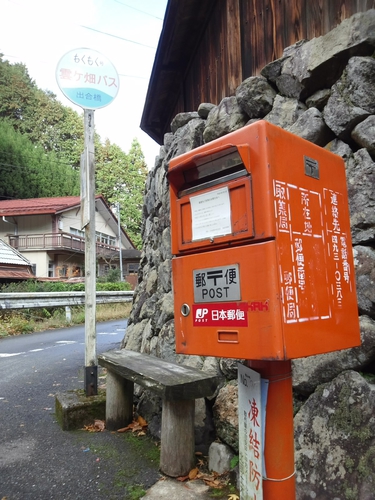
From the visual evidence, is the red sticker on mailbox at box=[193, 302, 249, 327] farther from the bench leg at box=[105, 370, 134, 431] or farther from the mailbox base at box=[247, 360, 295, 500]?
the bench leg at box=[105, 370, 134, 431]

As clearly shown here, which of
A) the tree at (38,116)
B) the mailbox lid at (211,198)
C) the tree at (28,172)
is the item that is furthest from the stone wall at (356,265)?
the tree at (38,116)

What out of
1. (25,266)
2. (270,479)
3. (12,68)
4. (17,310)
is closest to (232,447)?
(270,479)

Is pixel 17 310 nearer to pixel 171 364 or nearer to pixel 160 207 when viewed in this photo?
pixel 160 207

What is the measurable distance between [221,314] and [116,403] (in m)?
2.86

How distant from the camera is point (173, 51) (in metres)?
6.29

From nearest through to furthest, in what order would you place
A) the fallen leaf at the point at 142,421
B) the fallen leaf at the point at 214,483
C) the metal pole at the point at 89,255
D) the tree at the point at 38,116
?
the fallen leaf at the point at 214,483, the fallen leaf at the point at 142,421, the metal pole at the point at 89,255, the tree at the point at 38,116

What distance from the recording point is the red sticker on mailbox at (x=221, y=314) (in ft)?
5.54

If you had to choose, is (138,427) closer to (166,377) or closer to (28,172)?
(166,377)

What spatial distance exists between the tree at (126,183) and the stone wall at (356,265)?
3997 cm

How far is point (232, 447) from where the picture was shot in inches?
124

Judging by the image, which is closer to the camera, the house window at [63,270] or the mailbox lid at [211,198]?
the mailbox lid at [211,198]

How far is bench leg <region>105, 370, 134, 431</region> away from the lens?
4.12 m

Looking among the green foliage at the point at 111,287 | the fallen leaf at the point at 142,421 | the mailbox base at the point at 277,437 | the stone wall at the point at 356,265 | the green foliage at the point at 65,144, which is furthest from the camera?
the green foliage at the point at 65,144

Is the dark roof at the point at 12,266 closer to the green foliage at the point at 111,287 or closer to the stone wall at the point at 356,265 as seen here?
the green foliage at the point at 111,287
